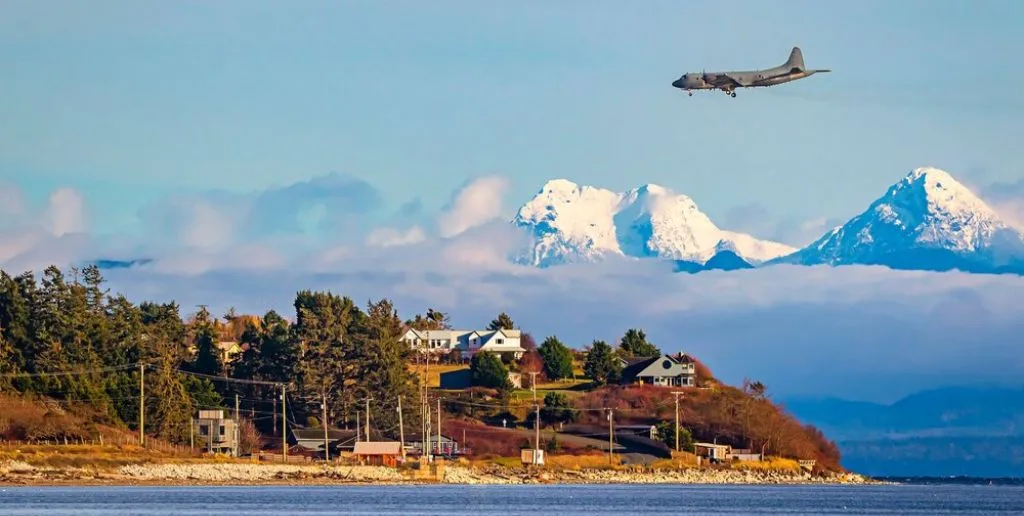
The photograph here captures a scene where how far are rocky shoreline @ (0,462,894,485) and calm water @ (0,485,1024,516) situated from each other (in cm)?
84

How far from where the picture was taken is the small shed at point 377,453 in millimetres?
150375

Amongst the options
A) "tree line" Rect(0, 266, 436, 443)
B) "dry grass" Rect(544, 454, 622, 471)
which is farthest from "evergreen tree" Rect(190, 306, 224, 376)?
"dry grass" Rect(544, 454, 622, 471)

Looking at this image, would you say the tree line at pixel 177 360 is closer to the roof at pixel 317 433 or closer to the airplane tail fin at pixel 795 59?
the roof at pixel 317 433

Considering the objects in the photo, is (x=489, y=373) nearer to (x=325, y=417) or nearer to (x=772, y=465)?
(x=772, y=465)

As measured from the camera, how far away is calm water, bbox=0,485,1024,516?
104 m

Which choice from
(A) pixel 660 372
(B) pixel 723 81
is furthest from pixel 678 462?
(B) pixel 723 81

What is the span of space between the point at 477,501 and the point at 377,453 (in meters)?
32.5

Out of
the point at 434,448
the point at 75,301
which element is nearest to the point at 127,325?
the point at 75,301

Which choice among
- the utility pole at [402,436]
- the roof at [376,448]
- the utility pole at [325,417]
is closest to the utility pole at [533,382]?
the utility pole at [402,436]

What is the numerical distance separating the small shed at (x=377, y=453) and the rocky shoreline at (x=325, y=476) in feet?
10.5

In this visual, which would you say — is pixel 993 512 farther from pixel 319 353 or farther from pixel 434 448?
Answer: pixel 319 353

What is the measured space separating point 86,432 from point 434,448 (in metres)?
34.0

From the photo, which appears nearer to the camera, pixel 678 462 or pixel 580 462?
pixel 580 462

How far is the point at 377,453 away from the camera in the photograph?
150750 mm
